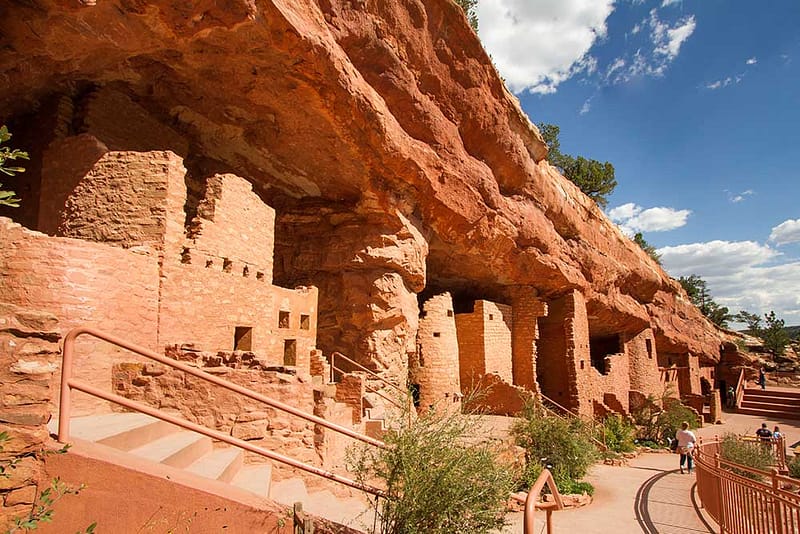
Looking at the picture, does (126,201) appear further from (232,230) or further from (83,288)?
(83,288)

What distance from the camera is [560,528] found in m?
9.05

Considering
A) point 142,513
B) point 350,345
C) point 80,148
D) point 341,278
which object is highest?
point 80,148

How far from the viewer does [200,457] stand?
17.2ft

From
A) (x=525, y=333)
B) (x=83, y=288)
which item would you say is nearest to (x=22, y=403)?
(x=83, y=288)

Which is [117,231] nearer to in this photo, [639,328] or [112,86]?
[112,86]

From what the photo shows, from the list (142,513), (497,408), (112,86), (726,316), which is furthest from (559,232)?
(726,316)

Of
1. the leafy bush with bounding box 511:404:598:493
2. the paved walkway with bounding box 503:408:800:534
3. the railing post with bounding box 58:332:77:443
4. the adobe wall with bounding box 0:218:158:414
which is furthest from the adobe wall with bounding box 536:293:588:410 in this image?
the railing post with bounding box 58:332:77:443

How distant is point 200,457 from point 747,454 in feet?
47.6

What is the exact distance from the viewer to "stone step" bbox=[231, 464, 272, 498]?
4.88 m

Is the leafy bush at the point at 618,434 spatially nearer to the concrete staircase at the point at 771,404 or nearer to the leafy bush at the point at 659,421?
the leafy bush at the point at 659,421

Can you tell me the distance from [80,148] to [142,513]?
744cm

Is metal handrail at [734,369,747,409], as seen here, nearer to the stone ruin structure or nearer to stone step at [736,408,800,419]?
stone step at [736,408,800,419]

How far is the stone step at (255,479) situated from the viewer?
488 centimetres

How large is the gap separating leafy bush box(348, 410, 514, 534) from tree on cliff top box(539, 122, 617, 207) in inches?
1167
